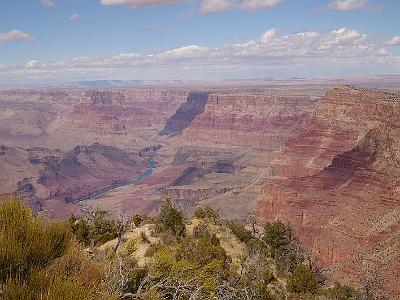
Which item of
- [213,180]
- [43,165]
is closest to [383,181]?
[213,180]

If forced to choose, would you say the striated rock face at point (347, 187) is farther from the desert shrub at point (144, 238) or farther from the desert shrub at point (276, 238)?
the desert shrub at point (144, 238)

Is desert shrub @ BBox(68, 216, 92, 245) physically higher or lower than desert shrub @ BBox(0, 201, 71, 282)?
lower

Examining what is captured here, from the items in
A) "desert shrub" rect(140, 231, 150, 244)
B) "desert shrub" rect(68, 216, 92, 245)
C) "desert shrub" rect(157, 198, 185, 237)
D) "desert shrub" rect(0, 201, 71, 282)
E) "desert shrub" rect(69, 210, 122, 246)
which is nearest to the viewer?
"desert shrub" rect(0, 201, 71, 282)

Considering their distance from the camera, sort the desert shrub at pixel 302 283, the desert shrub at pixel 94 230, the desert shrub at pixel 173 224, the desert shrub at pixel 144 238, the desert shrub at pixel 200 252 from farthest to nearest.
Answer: the desert shrub at pixel 173 224
the desert shrub at pixel 94 230
the desert shrub at pixel 302 283
the desert shrub at pixel 144 238
the desert shrub at pixel 200 252

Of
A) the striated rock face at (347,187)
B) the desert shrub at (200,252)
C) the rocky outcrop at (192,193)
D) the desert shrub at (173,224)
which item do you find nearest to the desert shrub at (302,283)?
the desert shrub at (200,252)

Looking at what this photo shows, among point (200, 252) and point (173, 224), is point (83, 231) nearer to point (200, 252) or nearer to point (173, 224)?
point (173, 224)

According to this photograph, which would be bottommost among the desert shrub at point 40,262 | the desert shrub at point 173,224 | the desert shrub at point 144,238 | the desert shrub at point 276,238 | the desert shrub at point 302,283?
the desert shrub at point 276,238

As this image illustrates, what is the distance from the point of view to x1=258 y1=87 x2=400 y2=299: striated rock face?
154 ft

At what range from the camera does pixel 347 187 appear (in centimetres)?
5906

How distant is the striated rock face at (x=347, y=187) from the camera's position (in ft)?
154

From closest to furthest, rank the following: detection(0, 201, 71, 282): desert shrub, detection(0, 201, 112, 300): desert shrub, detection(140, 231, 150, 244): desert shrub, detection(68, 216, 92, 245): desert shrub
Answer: detection(0, 201, 112, 300): desert shrub < detection(0, 201, 71, 282): desert shrub < detection(140, 231, 150, 244): desert shrub < detection(68, 216, 92, 245): desert shrub

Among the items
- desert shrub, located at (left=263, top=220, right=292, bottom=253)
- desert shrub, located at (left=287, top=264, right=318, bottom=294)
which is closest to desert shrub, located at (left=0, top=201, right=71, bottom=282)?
desert shrub, located at (left=287, top=264, right=318, bottom=294)

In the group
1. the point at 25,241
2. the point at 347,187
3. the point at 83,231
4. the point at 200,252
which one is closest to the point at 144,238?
the point at 200,252

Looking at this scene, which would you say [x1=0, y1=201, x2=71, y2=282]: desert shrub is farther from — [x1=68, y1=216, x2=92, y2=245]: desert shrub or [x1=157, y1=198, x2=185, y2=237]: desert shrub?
[x1=68, y1=216, x2=92, y2=245]: desert shrub
